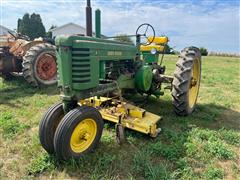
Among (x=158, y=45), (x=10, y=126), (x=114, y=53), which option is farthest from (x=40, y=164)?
(x=158, y=45)

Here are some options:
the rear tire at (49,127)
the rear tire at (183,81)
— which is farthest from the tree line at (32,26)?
the rear tire at (49,127)

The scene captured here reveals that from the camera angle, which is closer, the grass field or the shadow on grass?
the grass field

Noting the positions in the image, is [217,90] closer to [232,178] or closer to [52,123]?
[232,178]

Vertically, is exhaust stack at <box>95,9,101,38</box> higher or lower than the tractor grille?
higher

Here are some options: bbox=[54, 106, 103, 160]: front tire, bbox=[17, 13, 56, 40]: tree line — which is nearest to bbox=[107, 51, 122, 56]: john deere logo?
bbox=[54, 106, 103, 160]: front tire

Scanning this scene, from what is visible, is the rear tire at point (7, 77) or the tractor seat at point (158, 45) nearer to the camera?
→ the tractor seat at point (158, 45)

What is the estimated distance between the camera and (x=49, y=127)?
3424 millimetres

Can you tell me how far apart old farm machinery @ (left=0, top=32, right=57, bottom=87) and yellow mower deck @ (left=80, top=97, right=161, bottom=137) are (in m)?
3.58

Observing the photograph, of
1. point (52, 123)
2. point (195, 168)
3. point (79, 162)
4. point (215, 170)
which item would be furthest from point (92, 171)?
point (215, 170)

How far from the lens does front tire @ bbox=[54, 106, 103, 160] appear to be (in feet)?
10.1

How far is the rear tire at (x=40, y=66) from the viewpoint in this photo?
7305mm

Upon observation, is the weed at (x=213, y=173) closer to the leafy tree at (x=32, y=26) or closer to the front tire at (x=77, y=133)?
the front tire at (x=77, y=133)

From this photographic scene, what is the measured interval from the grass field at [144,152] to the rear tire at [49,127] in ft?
0.55

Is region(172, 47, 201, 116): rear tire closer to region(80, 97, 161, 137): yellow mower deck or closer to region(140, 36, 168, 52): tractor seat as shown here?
region(80, 97, 161, 137): yellow mower deck
